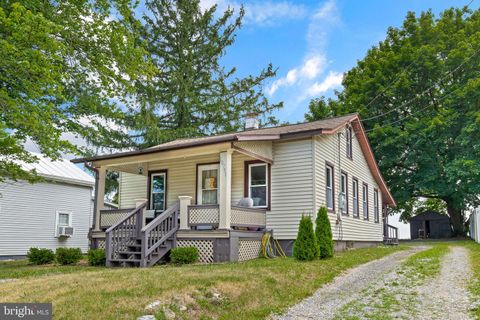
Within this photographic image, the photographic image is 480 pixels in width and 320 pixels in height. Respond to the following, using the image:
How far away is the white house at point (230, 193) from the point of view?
11383 millimetres

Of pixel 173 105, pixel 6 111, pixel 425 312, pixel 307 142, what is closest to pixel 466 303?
pixel 425 312

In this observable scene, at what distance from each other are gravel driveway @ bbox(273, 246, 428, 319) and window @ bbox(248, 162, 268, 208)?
3.73m

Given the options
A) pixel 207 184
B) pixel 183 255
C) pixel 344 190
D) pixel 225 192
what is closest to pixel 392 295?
pixel 225 192

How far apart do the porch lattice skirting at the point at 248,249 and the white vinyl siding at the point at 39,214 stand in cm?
1060

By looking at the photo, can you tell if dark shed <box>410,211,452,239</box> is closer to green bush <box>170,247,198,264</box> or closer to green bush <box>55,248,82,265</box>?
green bush <box>170,247,198,264</box>

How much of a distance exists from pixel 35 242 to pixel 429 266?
15942 millimetres

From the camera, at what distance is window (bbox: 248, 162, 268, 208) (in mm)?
13445

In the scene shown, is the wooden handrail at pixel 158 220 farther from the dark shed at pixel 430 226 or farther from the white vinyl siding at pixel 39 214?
the dark shed at pixel 430 226

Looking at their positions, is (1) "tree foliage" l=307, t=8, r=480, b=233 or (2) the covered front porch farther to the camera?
(1) "tree foliage" l=307, t=8, r=480, b=233

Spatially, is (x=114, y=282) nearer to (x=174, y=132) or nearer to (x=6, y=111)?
(x=6, y=111)

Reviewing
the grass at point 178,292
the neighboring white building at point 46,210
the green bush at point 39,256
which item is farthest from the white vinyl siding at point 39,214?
the grass at point 178,292

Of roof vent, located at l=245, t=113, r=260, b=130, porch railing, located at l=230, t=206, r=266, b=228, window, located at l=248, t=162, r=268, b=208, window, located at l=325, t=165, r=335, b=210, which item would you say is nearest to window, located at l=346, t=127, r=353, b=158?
window, located at l=325, t=165, r=335, b=210

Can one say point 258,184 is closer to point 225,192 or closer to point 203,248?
point 225,192

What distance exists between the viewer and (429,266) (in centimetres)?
1076
